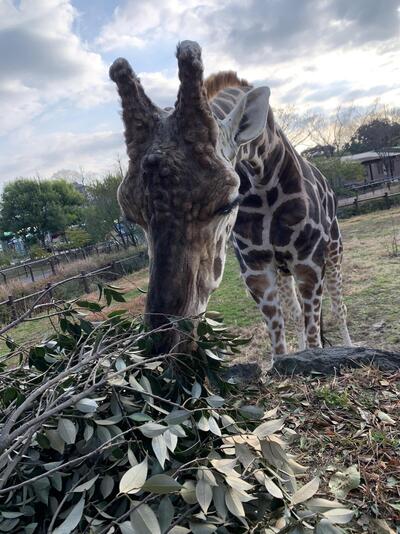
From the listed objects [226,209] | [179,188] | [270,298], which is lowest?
[270,298]

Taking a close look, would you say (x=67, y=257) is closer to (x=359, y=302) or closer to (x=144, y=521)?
(x=359, y=302)

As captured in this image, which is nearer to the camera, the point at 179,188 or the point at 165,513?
the point at 165,513

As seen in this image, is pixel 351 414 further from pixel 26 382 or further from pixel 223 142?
pixel 223 142

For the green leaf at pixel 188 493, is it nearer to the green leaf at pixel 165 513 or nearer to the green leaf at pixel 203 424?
the green leaf at pixel 165 513

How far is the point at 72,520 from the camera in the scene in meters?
1.02

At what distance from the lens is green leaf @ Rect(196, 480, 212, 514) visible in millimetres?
→ 1049

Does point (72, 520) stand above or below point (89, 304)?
below

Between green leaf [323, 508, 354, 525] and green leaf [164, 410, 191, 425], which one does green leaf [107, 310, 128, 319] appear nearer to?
green leaf [164, 410, 191, 425]

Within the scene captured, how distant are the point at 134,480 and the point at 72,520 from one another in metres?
0.18

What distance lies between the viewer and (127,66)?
2186 millimetres

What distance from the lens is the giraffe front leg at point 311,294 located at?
3.51 metres

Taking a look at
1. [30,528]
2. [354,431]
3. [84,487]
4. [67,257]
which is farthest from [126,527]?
[67,257]

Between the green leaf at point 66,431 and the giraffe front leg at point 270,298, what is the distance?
8.23ft

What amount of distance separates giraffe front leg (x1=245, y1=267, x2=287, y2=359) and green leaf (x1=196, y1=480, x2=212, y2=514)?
2561 mm
